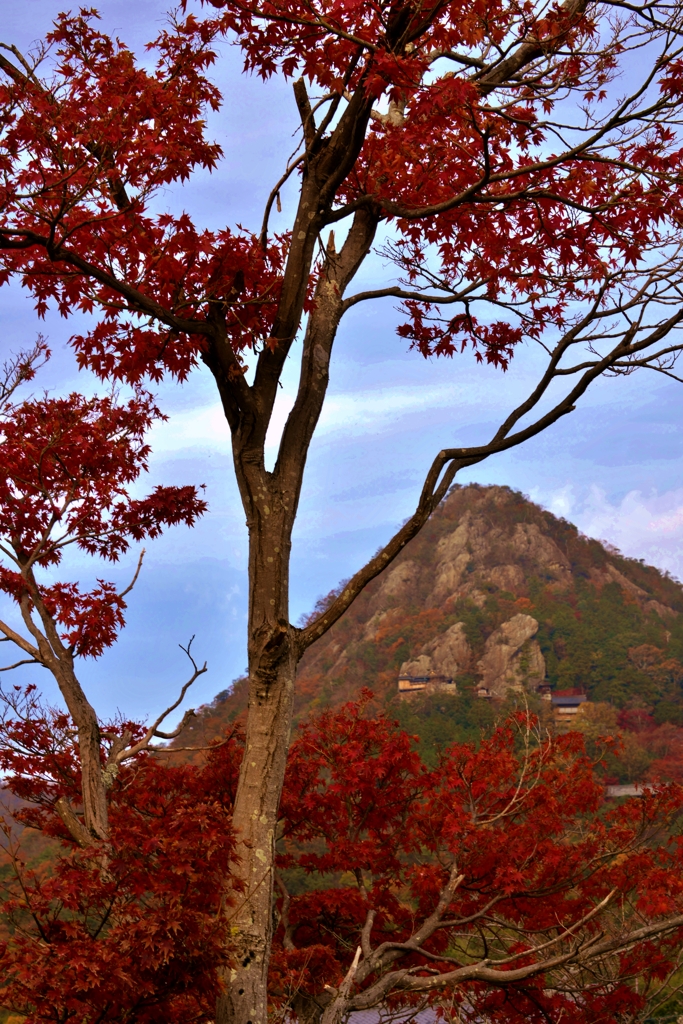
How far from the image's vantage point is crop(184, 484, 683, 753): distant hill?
138 ft

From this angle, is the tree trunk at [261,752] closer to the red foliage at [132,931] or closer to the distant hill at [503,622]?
the red foliage at [132,931]

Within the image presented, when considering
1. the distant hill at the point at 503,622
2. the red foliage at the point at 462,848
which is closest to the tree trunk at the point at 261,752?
the red foliage at the point at 462,848

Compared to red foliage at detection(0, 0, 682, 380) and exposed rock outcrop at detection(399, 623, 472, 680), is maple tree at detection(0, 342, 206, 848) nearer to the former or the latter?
red foliage at detection(0, 0, 682, 380)

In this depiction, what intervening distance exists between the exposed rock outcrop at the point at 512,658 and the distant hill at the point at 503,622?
8 centimetres

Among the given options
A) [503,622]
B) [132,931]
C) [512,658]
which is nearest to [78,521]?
[132,931]

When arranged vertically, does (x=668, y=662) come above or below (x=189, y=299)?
below

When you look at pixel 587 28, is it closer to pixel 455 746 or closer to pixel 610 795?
pixel 455 746

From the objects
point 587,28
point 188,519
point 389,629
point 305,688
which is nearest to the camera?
point 587,28

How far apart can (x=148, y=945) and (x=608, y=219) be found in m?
4.73

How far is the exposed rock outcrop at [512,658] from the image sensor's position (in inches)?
1836

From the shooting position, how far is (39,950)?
3242mm

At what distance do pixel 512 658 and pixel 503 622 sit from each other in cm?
420

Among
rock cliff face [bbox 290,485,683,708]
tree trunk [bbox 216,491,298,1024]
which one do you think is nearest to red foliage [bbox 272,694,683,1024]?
tree trunk [bbox 216,491,298,1024]

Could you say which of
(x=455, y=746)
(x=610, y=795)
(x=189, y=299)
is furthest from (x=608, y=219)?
(x=610, y=795)
